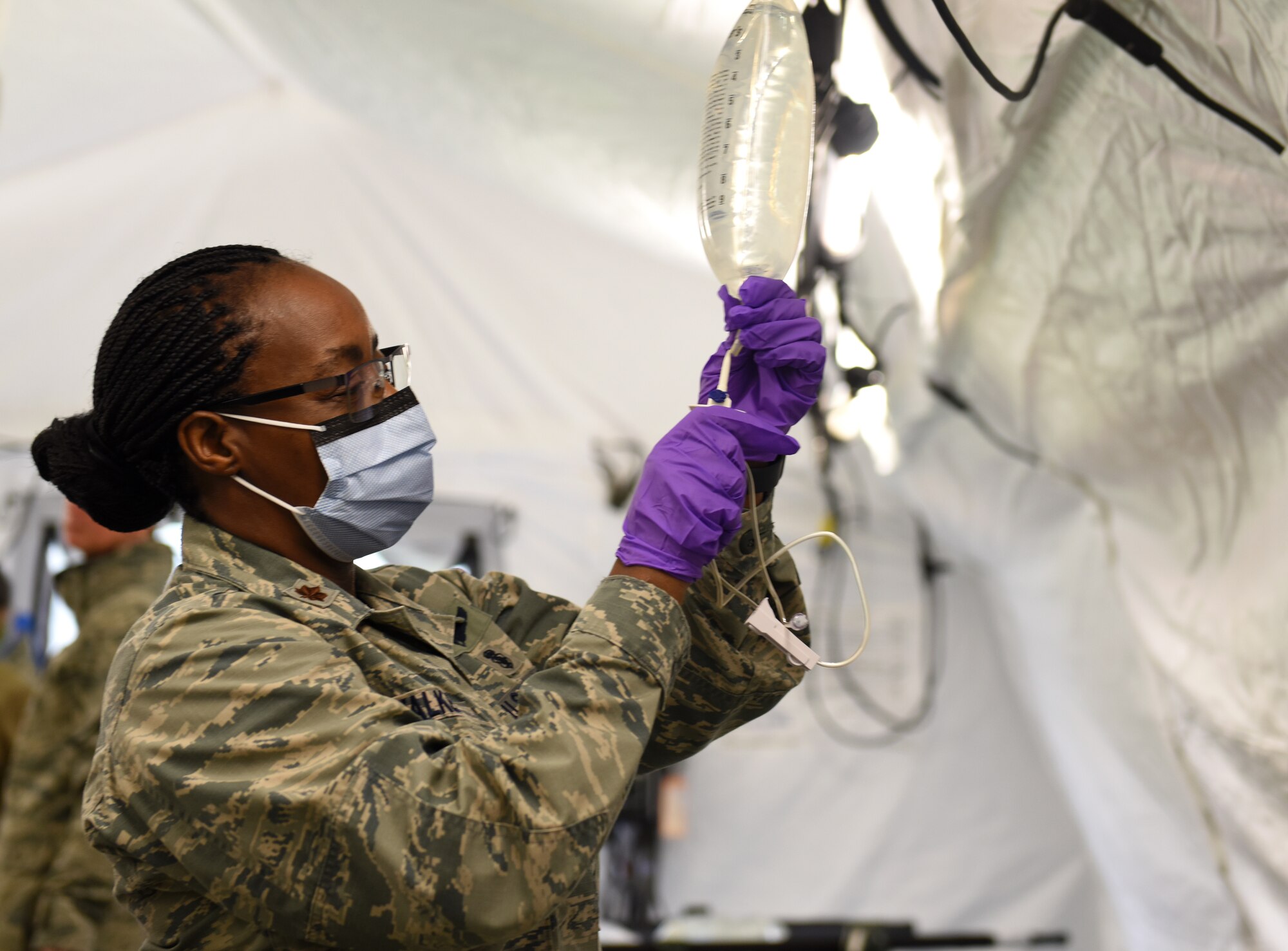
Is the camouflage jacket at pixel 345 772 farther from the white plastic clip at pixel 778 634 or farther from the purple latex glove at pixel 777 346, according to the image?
the purple latex glove at pixel 777 346

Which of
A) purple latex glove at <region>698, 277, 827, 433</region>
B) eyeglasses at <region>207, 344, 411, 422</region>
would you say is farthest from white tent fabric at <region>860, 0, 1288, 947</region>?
eyeglasses at <region>207, 344, 411, 422</region>

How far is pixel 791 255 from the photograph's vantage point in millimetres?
1102

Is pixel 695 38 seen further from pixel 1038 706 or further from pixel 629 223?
pixel 1038 706

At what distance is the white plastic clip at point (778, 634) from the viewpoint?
1015 millimetres

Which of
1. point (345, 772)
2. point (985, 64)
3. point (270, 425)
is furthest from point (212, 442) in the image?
point (985, 64)

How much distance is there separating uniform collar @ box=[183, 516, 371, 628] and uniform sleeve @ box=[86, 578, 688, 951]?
0.30 ft

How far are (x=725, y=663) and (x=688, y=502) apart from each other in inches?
9.0

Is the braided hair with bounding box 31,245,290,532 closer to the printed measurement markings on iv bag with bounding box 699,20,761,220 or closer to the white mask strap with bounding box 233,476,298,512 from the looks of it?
the white mask strap with bounding box 233,476,298,512

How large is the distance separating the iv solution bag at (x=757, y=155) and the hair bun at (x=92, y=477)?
58 centimetres

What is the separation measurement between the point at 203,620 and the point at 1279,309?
1.06 meters

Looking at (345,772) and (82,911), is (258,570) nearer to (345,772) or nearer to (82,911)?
(345,772)

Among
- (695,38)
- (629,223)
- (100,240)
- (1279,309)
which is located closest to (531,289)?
(629,223)

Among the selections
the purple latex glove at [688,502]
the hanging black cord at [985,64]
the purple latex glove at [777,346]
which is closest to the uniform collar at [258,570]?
the purple latex glove at [688,502]

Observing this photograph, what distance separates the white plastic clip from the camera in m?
1.01
